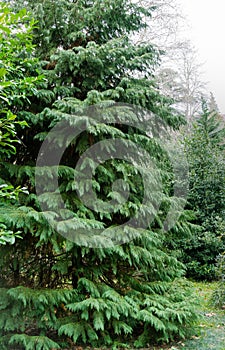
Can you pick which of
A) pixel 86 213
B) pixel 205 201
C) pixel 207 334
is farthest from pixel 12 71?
pixel 205 201

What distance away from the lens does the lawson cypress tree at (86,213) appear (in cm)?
315

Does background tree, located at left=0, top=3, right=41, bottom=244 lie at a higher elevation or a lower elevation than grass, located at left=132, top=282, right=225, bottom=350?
higher

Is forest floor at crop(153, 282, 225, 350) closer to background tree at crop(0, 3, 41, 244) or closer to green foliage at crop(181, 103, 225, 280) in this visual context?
green foliage at crop(181, 103, 225, 280)

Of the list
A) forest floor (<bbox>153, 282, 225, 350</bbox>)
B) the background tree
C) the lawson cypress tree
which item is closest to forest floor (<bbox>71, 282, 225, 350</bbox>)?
forest floor (<bbox>153, 282, 225, 350</bbox>)

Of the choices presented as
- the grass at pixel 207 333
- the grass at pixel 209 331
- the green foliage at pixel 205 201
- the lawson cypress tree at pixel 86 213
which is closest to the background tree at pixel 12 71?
the lawson cypress tree at pixel 86 213

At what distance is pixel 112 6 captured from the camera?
3889 mm

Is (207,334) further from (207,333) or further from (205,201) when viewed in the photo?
(205,201)

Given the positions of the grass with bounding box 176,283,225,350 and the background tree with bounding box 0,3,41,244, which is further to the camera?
the grass with bounding box 176,283,225,350

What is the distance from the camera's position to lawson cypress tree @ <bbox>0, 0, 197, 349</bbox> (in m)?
3.15

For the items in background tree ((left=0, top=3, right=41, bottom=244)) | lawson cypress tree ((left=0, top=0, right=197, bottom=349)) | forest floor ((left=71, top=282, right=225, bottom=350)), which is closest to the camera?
background tree ((left=0, top=3, right=41, bottom=244))

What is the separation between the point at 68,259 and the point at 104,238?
21.9 inches

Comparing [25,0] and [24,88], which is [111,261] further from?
[25,0]

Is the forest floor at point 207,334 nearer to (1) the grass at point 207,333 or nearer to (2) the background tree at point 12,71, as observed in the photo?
(1) the grass at point 207,333

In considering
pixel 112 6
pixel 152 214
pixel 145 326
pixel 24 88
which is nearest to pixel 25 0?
pixel 112 6
